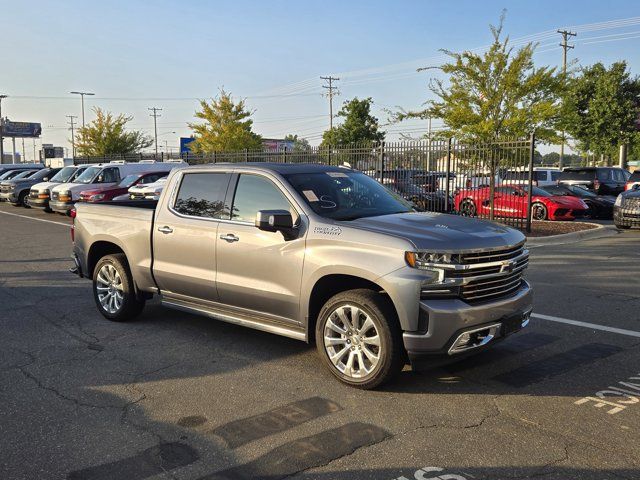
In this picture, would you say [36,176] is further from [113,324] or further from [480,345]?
[480,345]

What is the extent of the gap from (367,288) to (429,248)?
67cm

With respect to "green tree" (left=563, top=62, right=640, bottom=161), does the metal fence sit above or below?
below

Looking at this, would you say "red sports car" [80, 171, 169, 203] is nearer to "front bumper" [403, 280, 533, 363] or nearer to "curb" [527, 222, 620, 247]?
"curb" [527, 222, 620, 247]

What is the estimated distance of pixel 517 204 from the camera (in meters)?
16.9

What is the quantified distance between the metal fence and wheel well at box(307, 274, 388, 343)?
11282 millimetres

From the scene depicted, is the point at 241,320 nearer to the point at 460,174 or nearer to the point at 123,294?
the point at 123,294

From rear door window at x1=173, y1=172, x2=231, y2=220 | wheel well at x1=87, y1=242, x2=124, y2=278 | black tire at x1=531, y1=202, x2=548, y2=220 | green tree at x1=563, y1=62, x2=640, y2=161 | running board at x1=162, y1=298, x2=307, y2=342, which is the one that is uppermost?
green tree at x1=563, y1=62, x2=640, y2=161

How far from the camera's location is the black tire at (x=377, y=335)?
4.41 m

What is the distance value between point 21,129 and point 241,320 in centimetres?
13276

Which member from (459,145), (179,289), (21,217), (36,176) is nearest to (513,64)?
(459,145)

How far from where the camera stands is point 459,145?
16.9 meters

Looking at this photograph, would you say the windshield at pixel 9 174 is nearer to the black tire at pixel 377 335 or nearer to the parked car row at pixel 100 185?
the parked car row at pixel 100 185

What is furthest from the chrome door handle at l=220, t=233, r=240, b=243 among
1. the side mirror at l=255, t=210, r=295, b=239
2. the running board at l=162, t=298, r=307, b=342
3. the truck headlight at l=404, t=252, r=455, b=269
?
the truck headlight at l=404, t=252, r=455, b=269

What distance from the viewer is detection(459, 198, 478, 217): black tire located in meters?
17.9
